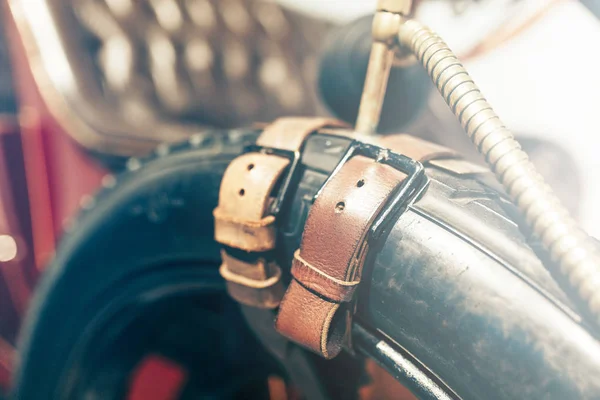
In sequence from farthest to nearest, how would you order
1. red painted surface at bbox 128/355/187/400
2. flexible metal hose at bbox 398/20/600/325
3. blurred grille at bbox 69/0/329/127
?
blurred grille at bbox 69/0/329/127, red painted surface at bbox 128/355/187/400, flexible metal hose at bbox 398/20/600/325

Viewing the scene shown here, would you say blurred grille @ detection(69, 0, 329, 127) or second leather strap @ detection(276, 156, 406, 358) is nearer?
second leather strap @ detection(276, 156, 406, 358)

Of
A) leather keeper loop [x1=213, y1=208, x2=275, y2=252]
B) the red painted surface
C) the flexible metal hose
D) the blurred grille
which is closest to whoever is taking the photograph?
the flexible metal hose

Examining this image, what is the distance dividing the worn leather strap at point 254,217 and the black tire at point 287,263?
2 centimetres

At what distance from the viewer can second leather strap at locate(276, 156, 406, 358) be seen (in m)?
0.37

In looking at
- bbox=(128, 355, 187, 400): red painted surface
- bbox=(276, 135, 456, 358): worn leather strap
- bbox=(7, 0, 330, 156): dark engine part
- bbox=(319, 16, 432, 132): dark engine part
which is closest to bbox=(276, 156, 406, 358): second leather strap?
bbox=(276, 135, 456, 358): worn leather strap

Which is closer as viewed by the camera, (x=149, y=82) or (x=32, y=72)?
(x=32, y=72)

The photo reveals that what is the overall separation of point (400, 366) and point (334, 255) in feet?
0.42

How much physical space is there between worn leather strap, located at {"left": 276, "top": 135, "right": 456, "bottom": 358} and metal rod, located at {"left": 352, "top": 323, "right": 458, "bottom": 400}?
2 cm

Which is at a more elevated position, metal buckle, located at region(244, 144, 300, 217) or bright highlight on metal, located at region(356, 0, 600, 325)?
bright highlight on metal, located at region(356, 0, 600, 325)

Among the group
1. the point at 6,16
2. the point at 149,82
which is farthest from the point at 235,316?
the point at 6,16

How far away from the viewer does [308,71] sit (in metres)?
1.19

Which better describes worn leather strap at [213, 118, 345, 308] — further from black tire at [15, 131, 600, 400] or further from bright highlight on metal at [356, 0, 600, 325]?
bright highlight on metal at [356, 0, 600, 325]

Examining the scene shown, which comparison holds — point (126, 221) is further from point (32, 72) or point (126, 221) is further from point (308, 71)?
point (308, 71)

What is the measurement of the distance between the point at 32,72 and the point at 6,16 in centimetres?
16
